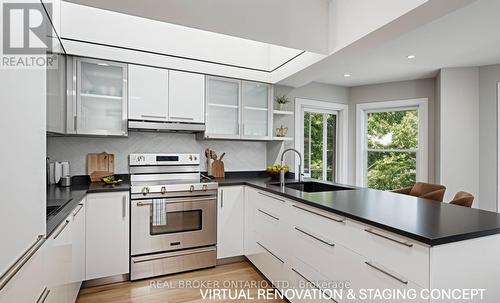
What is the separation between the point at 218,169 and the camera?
3320 millimetres

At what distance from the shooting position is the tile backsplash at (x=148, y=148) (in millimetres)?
2735

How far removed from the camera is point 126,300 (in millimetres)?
2184

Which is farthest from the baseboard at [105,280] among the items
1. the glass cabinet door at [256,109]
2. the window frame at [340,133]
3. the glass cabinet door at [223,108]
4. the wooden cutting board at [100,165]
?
the window frame at [340,133]

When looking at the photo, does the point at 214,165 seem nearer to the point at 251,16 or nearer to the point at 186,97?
the point at 186,97

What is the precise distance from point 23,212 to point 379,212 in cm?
166

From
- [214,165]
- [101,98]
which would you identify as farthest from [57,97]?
[214,165]

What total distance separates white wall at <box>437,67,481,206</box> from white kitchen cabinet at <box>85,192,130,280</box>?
151 inches

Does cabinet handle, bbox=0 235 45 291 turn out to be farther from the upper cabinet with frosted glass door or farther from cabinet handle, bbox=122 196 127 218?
the upper cabinet with frosted glass door

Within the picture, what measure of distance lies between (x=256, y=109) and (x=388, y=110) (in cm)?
229

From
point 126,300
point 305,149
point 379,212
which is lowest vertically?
point 126,300

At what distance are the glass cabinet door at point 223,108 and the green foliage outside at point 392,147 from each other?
251 cm

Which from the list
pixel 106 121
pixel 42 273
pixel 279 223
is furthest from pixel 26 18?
pixel 279 223

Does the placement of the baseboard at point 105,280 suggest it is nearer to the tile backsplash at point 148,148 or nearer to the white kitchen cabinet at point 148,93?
the tile backsplash at point 148,148

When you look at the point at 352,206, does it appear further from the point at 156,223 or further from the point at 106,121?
the point at 106,121
